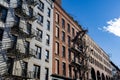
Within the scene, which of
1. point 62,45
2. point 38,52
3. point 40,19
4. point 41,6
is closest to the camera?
point 38,52

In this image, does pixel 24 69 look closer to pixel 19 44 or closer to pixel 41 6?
pixel 19 44

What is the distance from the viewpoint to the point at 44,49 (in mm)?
31625

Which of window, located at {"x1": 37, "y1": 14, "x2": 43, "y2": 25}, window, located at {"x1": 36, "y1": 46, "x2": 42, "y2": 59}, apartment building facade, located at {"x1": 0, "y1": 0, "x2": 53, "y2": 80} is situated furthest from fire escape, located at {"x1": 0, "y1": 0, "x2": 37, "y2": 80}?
window, located at {"x1": 37, "y1": 14, "x2": 43, "y2": 25}

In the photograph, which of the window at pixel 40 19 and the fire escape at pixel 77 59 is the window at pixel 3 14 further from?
the fire escape at pixel 77 59

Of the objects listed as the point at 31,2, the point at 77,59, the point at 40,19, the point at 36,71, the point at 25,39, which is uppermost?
the point at 31,2

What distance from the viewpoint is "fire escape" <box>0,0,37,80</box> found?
75.1ft

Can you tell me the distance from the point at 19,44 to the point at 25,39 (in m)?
1.91

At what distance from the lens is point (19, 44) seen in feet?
83.1

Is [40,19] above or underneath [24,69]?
above

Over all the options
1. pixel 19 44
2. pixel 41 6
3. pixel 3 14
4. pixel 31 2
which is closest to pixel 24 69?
pixel 19 44

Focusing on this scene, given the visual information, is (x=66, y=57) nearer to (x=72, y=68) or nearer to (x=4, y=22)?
(x=72, y=68)

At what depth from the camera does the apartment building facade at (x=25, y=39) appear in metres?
23.1

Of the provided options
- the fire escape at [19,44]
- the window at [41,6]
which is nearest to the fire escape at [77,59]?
the window at [41,6]

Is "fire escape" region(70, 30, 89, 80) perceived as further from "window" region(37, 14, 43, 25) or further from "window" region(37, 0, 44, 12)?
"window" region(37, 0, 44, 12)
